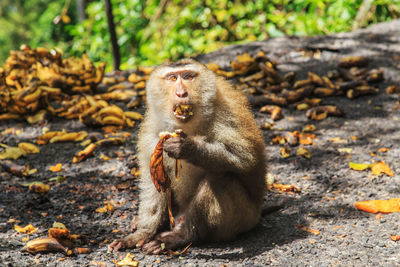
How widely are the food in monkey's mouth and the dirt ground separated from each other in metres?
0.97

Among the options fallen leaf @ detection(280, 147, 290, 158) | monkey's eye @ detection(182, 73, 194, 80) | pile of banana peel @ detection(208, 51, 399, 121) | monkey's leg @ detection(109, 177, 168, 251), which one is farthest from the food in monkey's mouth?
pile of banana peel @ detection(208, 51, 399, 121)

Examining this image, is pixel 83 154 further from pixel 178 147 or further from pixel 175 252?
pixel 178 147

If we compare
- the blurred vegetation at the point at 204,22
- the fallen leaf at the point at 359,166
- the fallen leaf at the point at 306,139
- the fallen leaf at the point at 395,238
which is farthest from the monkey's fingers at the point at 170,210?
the blurred vegetation at the point at 204,22

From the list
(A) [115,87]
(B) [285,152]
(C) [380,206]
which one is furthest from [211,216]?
(A) [115,87]

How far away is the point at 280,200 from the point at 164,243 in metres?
1.24

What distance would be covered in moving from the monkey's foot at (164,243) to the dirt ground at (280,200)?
0.18ft

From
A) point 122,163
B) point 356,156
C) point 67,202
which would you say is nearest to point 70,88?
point 122,163

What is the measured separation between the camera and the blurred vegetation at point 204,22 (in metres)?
9.02

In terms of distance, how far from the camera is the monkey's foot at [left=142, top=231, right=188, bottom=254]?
299 centimetres

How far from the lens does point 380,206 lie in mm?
3385

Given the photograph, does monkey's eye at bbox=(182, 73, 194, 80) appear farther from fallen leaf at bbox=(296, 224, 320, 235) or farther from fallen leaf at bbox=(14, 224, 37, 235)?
fallen leaf at bbox=(14, 224, 37, 235)

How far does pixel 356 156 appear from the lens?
4.49 metres

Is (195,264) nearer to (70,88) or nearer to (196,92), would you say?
(196,92)

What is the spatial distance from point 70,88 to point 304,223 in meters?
4.19
